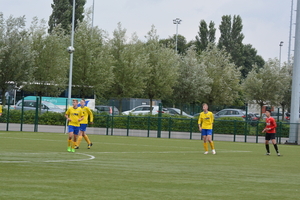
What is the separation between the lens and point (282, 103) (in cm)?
6059

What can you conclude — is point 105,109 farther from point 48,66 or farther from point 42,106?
point 48,66

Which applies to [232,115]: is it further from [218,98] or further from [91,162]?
[91,162]

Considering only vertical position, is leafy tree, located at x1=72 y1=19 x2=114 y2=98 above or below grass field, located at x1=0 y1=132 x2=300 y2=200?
above

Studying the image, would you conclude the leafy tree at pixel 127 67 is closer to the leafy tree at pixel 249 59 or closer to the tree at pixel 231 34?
the tree at pixel 231 34

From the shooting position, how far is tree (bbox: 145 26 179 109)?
5278 cm

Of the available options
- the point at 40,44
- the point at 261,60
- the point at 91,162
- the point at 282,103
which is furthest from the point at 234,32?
the point at 91,162

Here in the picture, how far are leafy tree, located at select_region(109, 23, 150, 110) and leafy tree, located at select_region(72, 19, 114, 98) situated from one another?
56.2 inches

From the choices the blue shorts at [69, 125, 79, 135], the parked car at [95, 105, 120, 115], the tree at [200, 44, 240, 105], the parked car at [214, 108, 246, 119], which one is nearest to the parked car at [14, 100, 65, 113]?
the parked car at [95, 105, 120, 115]

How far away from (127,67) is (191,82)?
7.76m

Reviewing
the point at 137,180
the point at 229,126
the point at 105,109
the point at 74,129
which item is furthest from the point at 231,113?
the point at 137,180

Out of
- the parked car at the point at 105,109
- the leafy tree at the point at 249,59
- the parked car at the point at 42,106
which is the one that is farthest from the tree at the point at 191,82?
the leafy tree at the point at 249,59

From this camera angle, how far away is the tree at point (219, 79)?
2299 inches

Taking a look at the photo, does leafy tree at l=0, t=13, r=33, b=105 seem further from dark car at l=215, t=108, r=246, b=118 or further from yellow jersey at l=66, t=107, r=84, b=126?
yellow jersey at l=66, t=107, r=84, b=126

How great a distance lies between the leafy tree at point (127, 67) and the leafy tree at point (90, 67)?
143 centimetres
